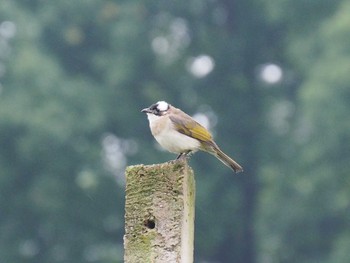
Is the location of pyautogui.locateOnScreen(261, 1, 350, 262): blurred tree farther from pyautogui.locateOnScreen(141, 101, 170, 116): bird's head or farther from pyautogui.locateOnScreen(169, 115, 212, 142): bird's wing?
pyautogui.locateOnScreen(169, 115, 212, 142): bird's wing

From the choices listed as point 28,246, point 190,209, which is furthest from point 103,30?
point 190,209

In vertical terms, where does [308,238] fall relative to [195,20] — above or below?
below

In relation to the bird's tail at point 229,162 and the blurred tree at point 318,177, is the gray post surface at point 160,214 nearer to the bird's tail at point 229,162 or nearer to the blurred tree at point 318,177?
the bird's tail at point 229,162

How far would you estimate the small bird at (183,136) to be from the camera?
9.55 m

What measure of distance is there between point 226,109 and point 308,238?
15.6ft

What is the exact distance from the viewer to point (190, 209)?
6.30 m

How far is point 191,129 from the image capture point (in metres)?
9.73

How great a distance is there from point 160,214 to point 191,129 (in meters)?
3.48

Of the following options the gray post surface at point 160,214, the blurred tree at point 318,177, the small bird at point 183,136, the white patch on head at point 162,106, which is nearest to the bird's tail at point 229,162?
the small bird at point 183,136

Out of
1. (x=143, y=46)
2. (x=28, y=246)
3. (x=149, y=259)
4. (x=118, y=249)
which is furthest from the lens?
(x=143, y=46)

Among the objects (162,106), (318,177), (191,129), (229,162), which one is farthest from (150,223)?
(318,177)

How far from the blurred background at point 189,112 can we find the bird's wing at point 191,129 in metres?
24.6

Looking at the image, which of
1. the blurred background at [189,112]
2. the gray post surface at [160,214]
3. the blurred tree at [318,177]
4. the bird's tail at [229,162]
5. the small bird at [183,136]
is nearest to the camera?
the gray post surface at [160,214]

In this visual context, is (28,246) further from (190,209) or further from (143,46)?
(190,209)
